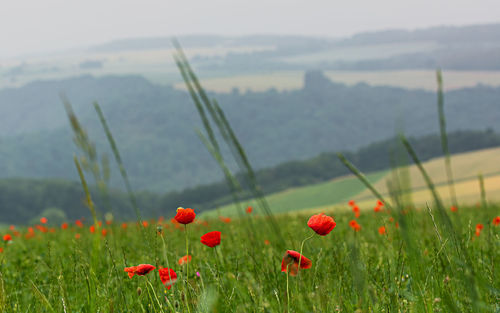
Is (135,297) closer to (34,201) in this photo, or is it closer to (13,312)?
(13,312)

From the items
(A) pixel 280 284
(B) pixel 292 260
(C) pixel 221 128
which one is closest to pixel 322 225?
(B) pixel 292 260

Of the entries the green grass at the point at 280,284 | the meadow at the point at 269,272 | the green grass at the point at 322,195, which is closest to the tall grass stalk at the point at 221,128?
the meadow at the point at 269,272

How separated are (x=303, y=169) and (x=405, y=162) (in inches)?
5599

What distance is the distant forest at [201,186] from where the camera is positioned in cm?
12744

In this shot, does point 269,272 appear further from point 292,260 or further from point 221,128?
point 221,128

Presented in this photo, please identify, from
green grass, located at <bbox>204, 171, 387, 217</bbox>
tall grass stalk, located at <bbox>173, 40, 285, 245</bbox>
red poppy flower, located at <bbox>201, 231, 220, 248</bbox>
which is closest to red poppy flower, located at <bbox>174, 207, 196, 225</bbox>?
red poppy flower, located at <bbox>201, 231, 220, 248</bbox>

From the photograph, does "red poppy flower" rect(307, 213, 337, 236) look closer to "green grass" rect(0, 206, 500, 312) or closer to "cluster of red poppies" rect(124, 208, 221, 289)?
"green grass" rect(0, 206, 500, 312)

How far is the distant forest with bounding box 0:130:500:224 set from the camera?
418 ft

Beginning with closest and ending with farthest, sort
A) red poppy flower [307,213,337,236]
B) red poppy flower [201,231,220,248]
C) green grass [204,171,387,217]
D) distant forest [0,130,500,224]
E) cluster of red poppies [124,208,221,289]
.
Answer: red poppy flower [307,213,337,236]
cluster of red poppies [124,208,221,289]
red poppy flower [201,231,220,248]
green grass [204,171,387,217]
distant forest [0,130,500,224]

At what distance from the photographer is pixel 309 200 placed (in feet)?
260

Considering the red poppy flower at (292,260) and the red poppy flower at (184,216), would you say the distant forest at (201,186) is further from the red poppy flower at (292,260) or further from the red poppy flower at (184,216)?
the red poppy flower at (292,260)

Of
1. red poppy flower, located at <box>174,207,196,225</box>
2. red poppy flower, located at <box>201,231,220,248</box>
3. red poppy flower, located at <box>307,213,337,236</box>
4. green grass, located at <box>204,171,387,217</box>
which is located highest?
red poppy flower, located at <box>174,207,196,225</box>

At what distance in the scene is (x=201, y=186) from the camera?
5049 inches

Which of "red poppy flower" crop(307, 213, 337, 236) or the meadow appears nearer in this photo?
the meadow
